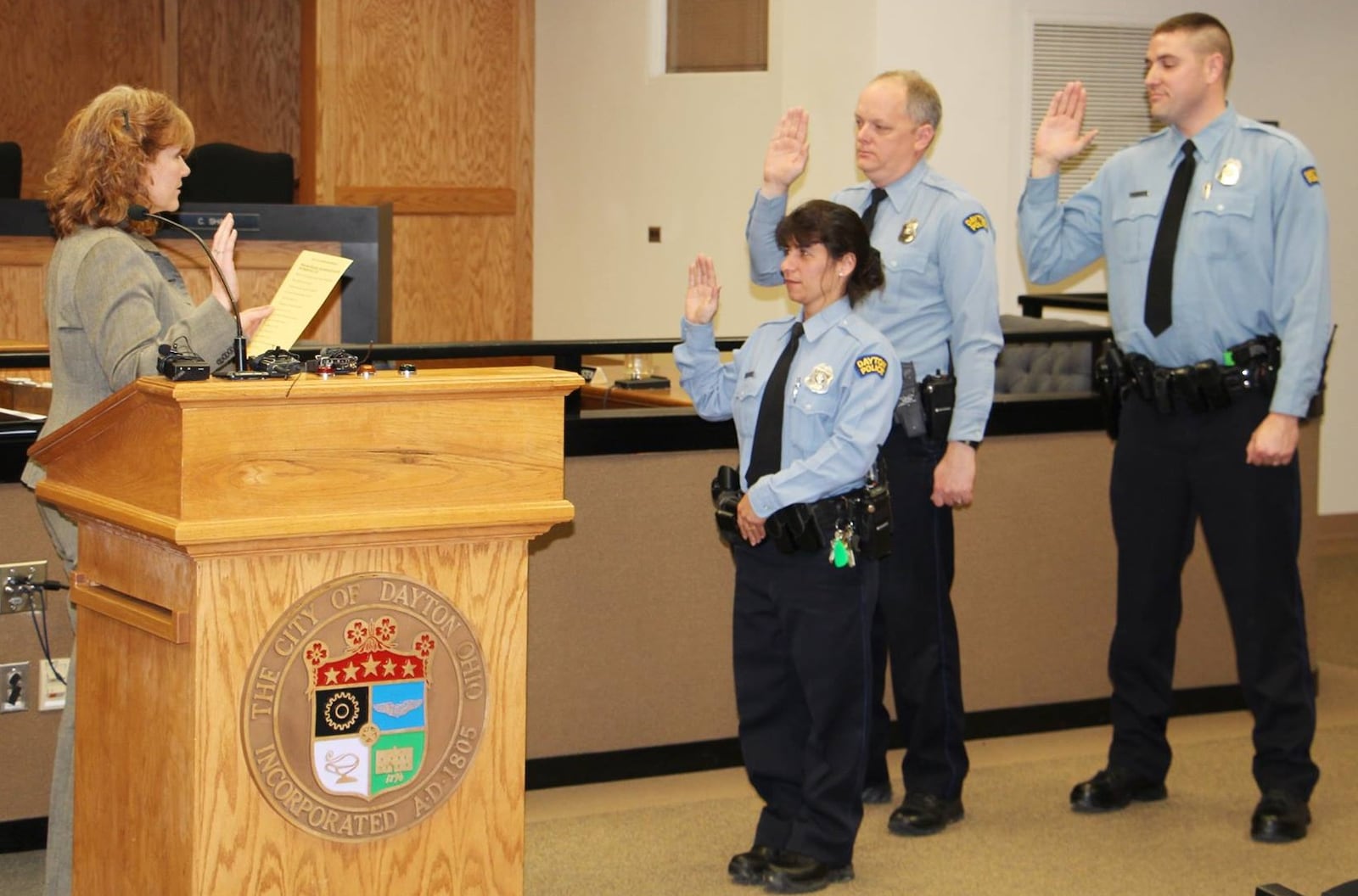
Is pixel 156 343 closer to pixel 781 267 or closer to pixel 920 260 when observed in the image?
pixel 781 267

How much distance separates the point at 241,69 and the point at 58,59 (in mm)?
1041

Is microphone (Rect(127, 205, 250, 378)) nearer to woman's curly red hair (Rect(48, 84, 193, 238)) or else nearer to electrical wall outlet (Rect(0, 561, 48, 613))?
woman's curly red hair (Rect(48, 84, 193, 238))

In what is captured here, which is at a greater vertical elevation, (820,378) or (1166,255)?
(1166,255)

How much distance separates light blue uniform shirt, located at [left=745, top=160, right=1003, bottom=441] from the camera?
3465 millimetres

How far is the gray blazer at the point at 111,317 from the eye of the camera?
242 centimetres

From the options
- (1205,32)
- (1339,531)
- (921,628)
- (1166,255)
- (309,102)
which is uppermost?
(309,102)

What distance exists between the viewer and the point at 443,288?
8.80 meters

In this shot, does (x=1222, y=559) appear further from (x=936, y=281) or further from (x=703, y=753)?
(x=703, y=753)

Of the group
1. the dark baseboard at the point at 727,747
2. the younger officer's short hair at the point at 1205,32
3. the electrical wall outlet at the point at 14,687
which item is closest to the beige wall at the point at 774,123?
the dark baseboard at the point at 727,747

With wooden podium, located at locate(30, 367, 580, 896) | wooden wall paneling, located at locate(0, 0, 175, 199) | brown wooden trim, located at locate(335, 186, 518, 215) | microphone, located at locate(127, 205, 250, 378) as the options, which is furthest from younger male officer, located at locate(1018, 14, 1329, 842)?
wooden wall paneling, located at locate(0, 0, 175, 199)

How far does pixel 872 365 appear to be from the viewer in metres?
3.10

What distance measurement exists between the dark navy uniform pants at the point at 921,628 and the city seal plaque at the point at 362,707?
1479mm

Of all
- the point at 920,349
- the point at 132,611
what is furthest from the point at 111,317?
the point at 920,349

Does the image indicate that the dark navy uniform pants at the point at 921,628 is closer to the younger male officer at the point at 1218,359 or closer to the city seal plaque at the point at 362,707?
the younger male officer at the point at 1218,359
